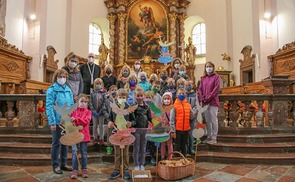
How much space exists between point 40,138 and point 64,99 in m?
1.79

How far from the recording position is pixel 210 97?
16.8 ft

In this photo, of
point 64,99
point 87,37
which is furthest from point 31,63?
point 64,99

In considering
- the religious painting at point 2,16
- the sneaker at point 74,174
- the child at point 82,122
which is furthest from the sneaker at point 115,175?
the religious painting at point 2,16

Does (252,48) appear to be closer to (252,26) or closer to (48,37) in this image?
(252,26)

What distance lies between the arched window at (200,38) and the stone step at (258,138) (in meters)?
11.1

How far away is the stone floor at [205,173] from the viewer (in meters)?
3.74

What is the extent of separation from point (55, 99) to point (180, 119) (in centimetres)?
215

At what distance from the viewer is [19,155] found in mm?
4816

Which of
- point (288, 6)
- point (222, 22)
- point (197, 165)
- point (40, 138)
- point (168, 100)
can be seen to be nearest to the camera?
point (168, 100)

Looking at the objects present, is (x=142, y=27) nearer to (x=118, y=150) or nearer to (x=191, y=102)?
(x=191, y=102)

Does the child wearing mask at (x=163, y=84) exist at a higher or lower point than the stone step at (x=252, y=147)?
higher

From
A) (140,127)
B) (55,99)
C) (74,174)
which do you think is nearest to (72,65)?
(55,99)

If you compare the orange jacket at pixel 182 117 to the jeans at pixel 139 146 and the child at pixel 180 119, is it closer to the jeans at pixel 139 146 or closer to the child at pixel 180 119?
the child at pixel 180 119

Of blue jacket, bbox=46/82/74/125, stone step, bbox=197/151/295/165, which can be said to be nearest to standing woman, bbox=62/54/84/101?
blue jacket, bbox=46/82/74/125
